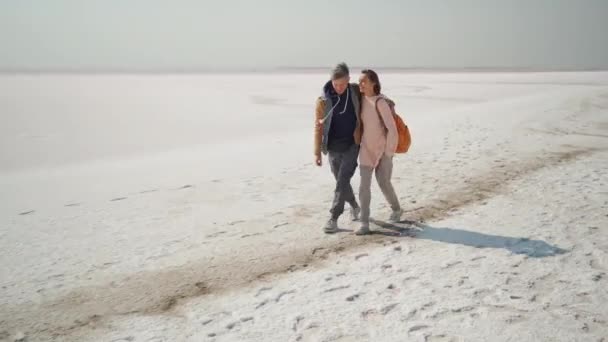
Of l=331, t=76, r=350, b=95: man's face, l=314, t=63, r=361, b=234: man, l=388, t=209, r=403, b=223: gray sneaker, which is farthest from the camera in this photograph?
l=388, t=209, r=403, b=223: gray sneaker

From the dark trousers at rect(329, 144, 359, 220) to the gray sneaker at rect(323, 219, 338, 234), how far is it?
62 millimetres

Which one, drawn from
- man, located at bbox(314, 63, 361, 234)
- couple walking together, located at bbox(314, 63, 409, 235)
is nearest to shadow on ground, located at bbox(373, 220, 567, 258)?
couple walking together, located at bbox(314, 63, 409, 235)

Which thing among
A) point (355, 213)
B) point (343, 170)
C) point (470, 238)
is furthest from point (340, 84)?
point (470, 238)

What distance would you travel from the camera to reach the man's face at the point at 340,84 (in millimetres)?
4715

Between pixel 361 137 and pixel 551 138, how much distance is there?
27.8 feet

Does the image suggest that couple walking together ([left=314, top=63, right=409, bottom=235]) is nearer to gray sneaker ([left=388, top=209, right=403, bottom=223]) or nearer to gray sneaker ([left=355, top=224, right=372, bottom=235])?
gray sneaker ([left=355, top=224, right=372, bottom=235])

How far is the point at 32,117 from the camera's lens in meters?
16.6

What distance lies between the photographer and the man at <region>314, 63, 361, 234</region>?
15.9 feet

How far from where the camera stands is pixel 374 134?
4.91 metres

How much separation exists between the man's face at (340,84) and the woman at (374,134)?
18 cm

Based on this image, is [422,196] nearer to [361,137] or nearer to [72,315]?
[361,137]

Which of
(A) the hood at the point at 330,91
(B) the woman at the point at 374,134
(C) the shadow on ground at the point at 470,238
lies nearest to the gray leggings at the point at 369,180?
(B) the woman at the point at 374,134

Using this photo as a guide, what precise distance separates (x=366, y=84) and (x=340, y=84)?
0.95ft

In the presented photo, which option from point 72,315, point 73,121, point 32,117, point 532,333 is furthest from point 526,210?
point 32,117
